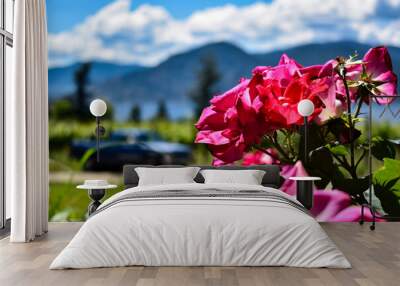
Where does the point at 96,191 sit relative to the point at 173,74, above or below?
below

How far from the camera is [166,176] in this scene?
249 inches

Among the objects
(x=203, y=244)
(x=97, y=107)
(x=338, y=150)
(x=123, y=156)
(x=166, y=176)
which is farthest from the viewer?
(x=123, y=156)

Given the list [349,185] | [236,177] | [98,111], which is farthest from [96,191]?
[349,185]

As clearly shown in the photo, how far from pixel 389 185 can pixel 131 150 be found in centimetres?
303

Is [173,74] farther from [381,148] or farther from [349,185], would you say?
[349,185]

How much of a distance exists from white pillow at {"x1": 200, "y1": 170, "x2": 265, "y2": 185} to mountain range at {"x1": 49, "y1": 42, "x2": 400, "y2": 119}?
121cm

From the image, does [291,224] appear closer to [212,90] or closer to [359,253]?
[359,253]

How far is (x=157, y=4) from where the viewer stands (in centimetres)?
732

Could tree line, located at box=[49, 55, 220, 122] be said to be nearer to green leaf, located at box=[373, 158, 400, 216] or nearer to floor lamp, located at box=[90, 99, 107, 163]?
floor lamp, located at box=[90, 99, 107, 163]

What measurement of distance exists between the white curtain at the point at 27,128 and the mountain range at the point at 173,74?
4.63 feet

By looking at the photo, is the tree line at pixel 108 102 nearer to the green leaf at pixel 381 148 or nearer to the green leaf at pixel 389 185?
the green leaf at pixel 381 148

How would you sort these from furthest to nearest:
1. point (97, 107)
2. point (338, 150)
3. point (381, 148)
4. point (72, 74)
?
point (72, 74) < point (97, 107) < point (381, 148) < point (338, 150)

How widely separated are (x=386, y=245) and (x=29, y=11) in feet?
12.3

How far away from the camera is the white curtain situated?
556 centimetres
